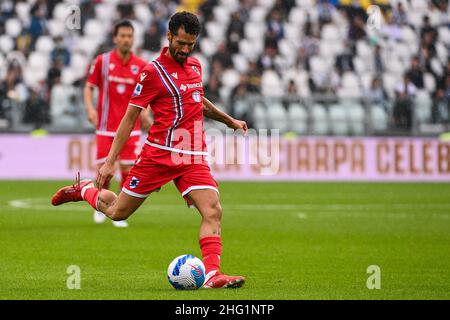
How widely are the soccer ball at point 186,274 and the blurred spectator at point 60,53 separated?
17.1 meters

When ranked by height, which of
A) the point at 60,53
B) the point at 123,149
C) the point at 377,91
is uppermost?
the point at 60,53

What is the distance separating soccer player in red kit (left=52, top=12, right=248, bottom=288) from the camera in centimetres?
866

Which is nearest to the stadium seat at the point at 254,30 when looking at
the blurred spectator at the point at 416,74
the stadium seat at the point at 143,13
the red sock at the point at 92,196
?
the stadium seat at the point at 143,13

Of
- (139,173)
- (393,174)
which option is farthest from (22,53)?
(139,173)

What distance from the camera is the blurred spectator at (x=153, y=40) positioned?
25.7m

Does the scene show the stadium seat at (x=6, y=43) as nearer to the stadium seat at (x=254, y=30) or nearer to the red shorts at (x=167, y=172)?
the stadium seat at (x=254, y=30)

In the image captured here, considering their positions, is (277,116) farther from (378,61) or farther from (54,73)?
(54,73)

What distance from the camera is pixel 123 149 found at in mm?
14336

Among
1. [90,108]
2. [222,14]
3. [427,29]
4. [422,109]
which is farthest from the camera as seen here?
[222,14]

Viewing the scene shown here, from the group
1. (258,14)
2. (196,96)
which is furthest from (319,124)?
(196,96)

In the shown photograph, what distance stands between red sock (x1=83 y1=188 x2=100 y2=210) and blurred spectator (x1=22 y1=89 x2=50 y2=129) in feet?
42.1

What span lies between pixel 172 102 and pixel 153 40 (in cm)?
1717

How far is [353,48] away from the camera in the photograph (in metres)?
27.3
